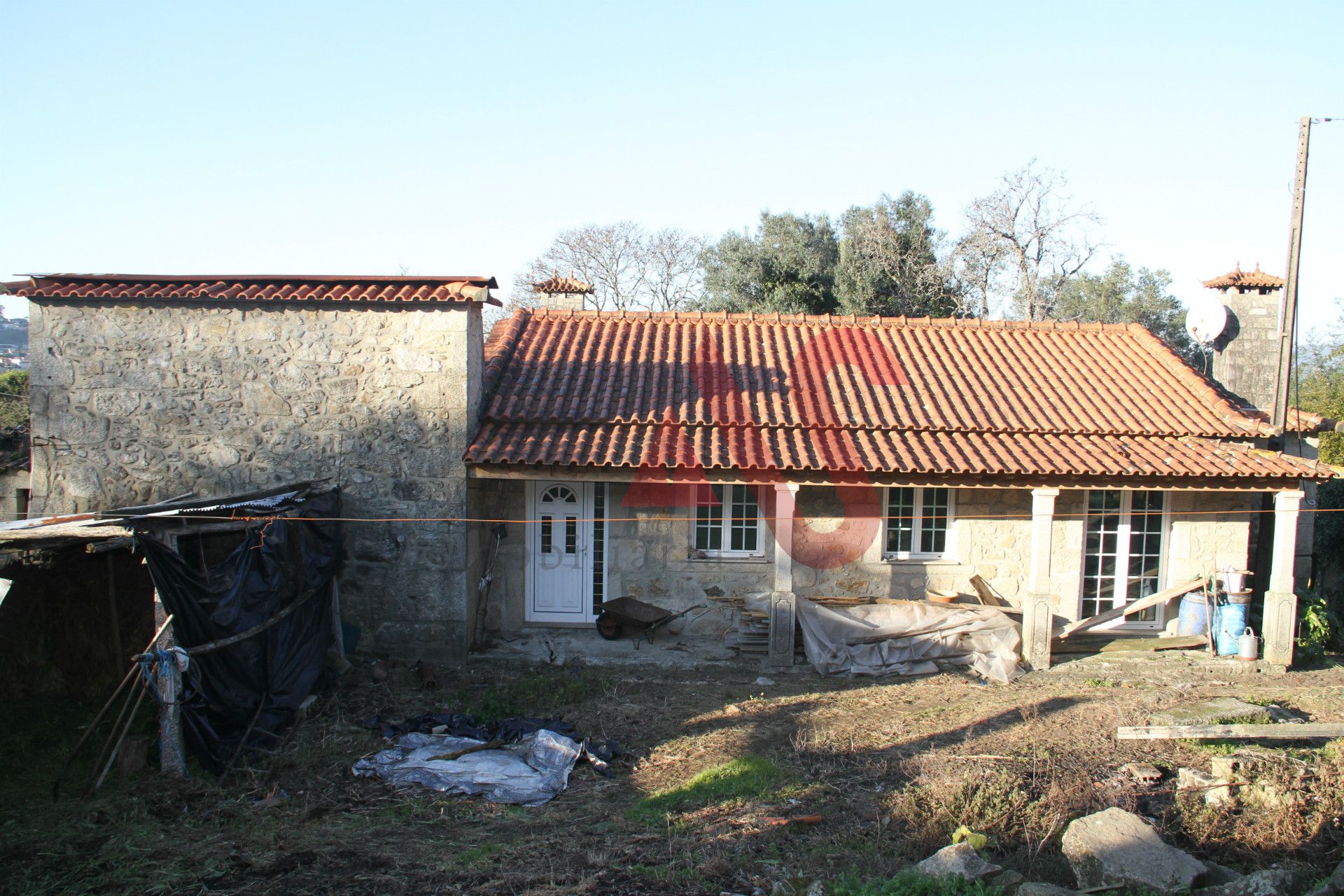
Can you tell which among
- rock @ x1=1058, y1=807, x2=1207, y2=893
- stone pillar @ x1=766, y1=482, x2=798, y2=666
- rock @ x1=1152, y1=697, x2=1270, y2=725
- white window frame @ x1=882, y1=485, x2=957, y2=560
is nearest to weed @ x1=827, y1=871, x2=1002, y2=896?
rock @ x1=1058, y1=807, x2=1207, y2=893

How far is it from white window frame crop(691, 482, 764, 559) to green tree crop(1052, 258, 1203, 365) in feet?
68.7

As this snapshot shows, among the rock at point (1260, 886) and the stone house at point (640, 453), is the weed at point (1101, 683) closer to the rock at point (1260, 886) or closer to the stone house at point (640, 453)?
the stone house at point (640, 453)

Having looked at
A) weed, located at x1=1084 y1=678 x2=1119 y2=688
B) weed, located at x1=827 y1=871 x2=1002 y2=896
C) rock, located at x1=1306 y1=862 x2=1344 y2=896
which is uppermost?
rock, located at x1=1306 y1=862 x2=1344 y2=896

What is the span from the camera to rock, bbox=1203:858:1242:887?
18.6 feet

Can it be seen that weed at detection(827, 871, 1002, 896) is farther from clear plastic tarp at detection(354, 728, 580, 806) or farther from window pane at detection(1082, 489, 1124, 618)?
window pane at detection(1082, 489, 1124, 618)

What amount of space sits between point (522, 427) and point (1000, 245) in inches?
890

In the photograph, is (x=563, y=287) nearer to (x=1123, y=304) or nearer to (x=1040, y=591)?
(x=1040, y=591)

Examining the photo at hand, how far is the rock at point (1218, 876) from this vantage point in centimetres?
566

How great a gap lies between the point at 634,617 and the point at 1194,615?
771cm

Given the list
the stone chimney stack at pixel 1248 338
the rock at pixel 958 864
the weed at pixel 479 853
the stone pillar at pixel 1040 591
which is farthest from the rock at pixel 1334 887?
the stone chimney stack at pixel 1248 338

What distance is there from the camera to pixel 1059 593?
12609 millimetres

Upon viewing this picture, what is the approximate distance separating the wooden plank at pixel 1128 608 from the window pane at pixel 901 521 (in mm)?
2271

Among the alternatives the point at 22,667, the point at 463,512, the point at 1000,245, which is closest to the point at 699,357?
the point at 463,512

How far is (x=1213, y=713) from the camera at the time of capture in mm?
9594
